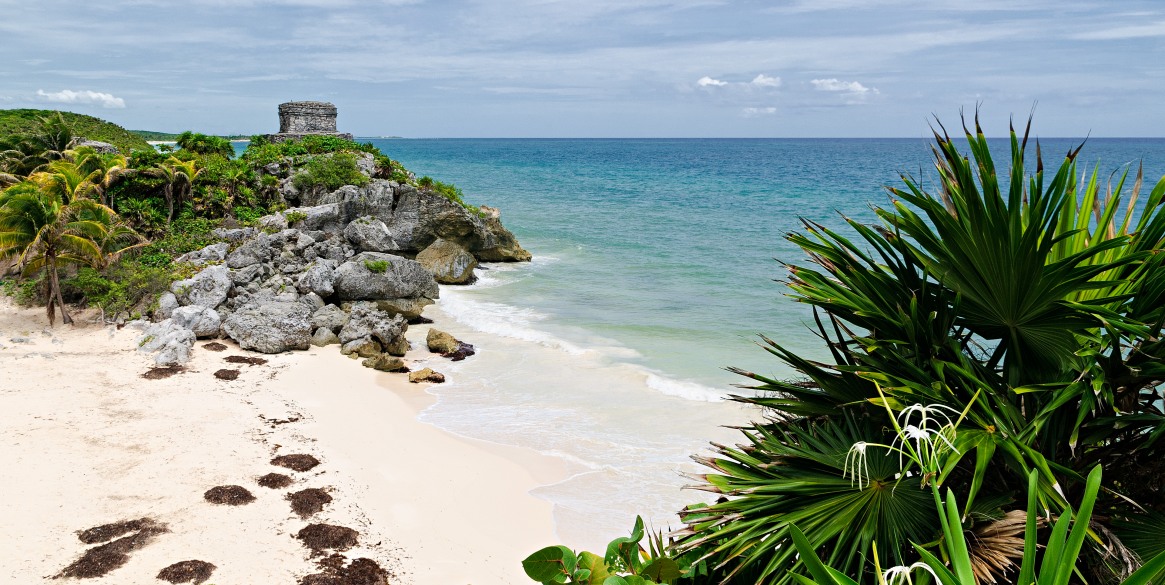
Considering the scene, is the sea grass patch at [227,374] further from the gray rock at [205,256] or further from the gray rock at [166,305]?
the gray rock at [205,256]

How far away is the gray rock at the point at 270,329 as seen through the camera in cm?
1683

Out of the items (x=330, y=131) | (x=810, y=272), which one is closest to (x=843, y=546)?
(x=810, y=272)

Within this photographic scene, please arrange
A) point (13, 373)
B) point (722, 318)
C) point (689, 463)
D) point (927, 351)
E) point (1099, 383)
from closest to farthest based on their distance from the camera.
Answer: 1. point (1099, 383)
2. point (927, 351)
3. point (689, 463)
4. point (13, 373)
5. point (722, 318)

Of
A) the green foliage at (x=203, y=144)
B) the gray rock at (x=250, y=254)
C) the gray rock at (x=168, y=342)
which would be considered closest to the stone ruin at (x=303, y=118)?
the green foliage at (x=203, y=144)

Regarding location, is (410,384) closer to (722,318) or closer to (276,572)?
(276,572)

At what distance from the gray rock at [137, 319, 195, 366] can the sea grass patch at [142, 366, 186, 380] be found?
0.60ft

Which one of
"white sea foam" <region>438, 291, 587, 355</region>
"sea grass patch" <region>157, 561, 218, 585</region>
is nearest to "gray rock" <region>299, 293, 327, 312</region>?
"white sea foam" <region>438, 291, 587, 355</region>

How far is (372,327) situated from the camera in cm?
1772

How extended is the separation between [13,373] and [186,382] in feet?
10.8

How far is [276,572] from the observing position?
842 cm

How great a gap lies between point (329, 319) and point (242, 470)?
25.4ft

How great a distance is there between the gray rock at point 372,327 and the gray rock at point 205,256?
5363 mm

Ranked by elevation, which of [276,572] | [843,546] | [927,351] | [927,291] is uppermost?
[927,291]

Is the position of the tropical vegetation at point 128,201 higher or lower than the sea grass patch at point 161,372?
higher
